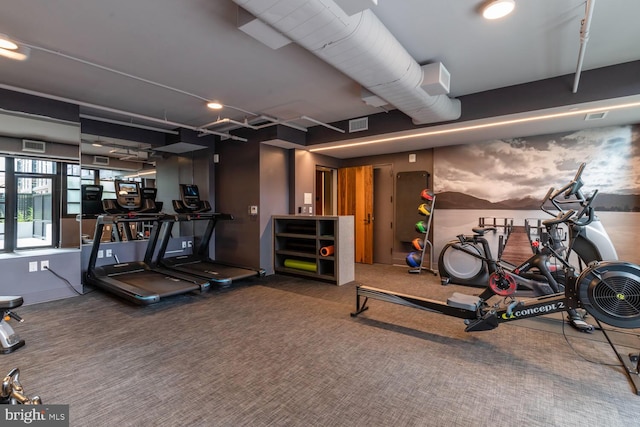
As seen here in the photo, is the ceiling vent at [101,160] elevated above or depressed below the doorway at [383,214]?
above

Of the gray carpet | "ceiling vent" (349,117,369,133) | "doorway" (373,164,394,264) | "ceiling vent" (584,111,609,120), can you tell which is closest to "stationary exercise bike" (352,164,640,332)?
the gray carpet

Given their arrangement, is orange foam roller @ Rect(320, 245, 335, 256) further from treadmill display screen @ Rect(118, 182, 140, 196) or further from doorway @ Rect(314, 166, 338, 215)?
treadmill display screen @ Rect(118, 182, 140, 196)

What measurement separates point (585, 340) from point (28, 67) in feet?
21.5

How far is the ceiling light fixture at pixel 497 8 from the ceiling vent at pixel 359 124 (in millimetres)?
2683

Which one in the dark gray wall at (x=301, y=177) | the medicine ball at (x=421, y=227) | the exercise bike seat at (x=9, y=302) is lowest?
the exercise bike seat at (x=9, y=302)

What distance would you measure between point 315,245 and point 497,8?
14.0 ft

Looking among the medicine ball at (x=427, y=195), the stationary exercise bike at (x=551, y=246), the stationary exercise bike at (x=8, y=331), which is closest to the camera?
the stationary exercise bike at (x=8, y=331)

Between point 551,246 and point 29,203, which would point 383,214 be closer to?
point 551,246

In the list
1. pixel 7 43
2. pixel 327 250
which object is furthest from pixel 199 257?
pixel 7 43

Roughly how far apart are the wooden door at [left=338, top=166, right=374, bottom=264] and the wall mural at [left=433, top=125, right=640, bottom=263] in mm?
1458

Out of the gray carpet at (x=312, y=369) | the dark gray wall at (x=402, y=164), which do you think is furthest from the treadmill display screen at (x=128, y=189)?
the dark gray wall at (x=402, y=164)

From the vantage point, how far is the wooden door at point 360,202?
271 inches

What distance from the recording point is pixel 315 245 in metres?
5.66

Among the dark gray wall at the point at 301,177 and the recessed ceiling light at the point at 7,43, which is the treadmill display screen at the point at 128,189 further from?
the dark gray wall at the point at 301,177
